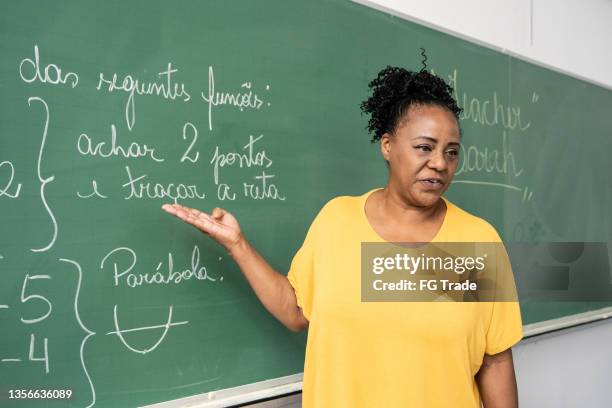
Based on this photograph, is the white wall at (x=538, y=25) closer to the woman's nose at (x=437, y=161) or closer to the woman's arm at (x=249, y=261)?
the woman's nose at (x=437, y=161)

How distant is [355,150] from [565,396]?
1.83m

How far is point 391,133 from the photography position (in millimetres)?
1186

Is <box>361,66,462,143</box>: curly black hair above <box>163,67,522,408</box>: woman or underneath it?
above

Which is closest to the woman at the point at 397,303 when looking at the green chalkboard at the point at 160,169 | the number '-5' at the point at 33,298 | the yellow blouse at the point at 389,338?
the yellow blouse at the point at 389,338

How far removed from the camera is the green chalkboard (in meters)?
1.05

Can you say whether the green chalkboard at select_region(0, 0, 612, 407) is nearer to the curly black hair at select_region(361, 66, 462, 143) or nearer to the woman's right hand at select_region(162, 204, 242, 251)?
the woman's right hand at select_region(162, 204, 242, 251)

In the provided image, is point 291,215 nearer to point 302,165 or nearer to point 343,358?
point 302,165

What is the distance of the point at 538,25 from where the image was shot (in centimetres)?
236

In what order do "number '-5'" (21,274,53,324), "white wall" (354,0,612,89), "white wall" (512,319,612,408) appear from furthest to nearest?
"white wall" (512,319,612,408), "white wall" (354,0,612,89), "number '-5'" (21,274,53,324)

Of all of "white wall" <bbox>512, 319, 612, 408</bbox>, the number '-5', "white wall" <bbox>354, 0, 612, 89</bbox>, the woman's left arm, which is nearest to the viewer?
the number '-5'

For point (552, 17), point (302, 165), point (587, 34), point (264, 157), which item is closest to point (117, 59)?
point (264, 157)

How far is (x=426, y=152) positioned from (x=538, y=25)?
65.5 inches

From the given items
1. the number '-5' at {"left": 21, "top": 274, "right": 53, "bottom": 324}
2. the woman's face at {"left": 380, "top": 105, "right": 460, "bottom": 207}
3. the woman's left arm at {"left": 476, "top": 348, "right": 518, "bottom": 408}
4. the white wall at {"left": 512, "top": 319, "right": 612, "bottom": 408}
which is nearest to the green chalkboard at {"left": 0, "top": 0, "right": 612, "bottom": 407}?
the number '-5' at {"left": 21, "top": 274, "right": 53, "bottom": 324}

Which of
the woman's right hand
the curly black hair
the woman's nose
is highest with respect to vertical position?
the curly black hair
